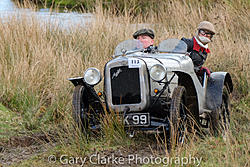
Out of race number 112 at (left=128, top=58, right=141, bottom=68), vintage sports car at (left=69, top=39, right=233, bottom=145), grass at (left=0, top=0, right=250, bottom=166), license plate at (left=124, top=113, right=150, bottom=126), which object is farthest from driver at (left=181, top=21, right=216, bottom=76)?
license plate at (left=124, top=113, right=150, bottom=126)

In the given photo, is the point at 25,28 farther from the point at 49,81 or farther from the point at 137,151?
the point at 137,151

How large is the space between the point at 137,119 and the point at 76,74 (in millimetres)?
3150

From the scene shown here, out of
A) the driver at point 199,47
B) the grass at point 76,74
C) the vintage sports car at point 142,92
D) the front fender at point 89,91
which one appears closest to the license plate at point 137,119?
the vintage sports car at point 142,92

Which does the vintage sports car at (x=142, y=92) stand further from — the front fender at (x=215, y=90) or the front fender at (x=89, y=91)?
the front fender at (x=215, y=90)

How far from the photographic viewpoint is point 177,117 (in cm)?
494

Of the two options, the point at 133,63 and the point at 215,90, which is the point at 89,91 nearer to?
the point at 133,63

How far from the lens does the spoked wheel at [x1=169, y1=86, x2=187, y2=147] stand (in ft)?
16.1

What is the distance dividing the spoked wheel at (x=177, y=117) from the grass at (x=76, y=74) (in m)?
0.16

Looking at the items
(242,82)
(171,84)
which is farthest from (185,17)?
(171,84)

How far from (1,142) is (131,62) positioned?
1.99m

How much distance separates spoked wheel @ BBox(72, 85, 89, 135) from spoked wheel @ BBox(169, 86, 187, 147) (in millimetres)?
1040

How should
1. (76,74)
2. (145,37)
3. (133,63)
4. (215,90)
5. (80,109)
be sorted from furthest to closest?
1. (76,74)
2. (145,37)
3. (215,90)
4. (80,109)
5. (133,63)

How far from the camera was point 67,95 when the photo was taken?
702 cm

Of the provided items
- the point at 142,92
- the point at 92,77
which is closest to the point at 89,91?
the point at 92,77
